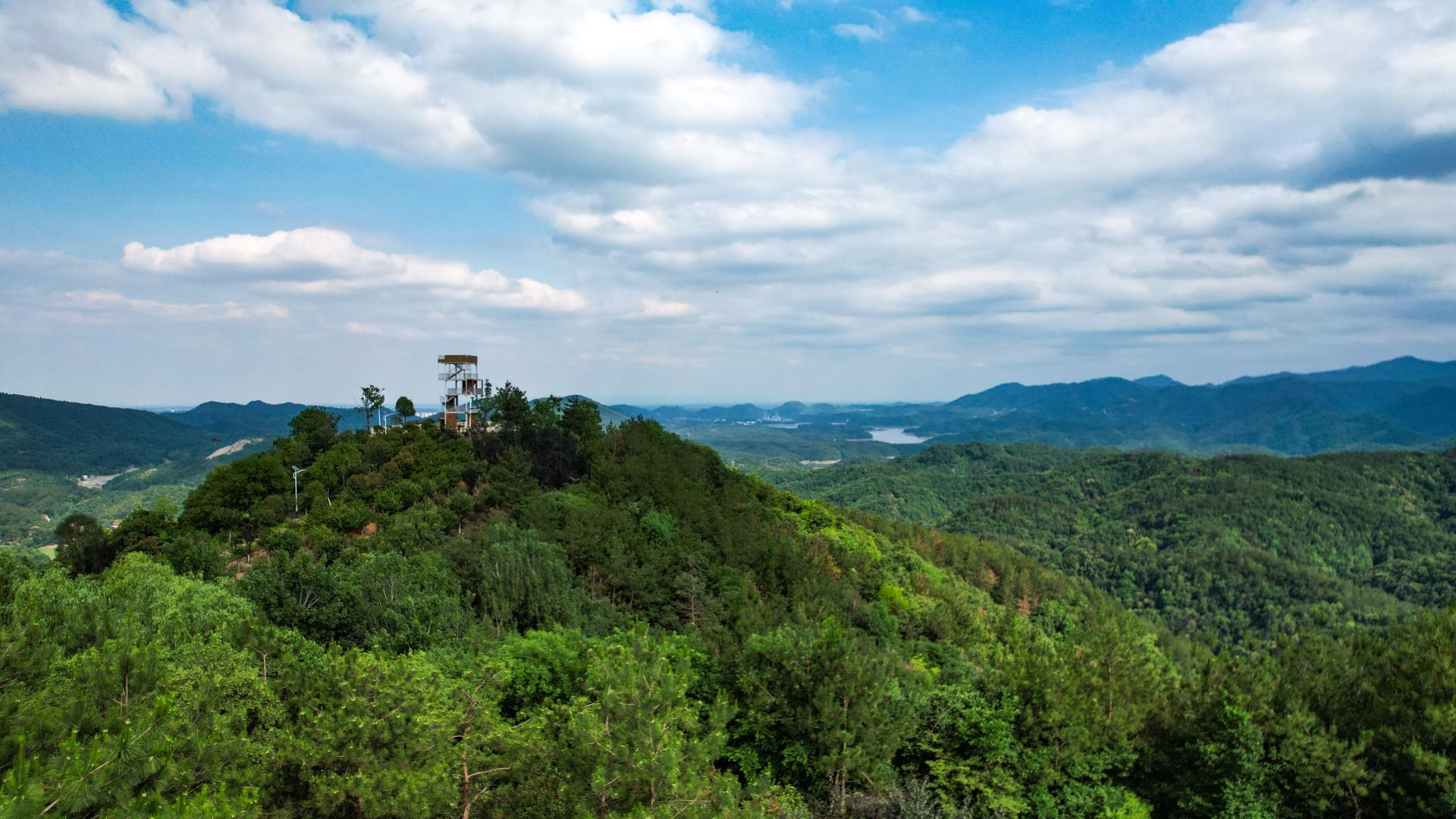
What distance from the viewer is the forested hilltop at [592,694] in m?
15.1

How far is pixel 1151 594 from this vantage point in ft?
512

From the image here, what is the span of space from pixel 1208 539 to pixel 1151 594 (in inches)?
1716

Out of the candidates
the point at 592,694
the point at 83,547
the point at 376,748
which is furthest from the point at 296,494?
the point at 376,748

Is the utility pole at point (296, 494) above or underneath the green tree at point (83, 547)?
above

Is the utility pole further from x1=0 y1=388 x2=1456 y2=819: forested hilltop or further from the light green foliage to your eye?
the light green foliage

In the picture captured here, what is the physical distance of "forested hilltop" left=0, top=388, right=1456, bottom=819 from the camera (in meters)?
15.1

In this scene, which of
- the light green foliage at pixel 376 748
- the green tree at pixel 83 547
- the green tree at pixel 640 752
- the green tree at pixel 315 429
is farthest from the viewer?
the green tree at pixel 315 429

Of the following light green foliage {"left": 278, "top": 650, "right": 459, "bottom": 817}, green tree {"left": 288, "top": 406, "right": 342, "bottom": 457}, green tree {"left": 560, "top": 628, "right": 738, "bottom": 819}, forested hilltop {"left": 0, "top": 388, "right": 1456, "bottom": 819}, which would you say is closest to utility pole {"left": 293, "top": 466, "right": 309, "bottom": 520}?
forested hilltop {"left": 0, "top": 388, "right": 1456, "bottom": 819}

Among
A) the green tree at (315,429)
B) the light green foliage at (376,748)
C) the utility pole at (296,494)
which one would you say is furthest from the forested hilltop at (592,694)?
the green tree at (315,429)

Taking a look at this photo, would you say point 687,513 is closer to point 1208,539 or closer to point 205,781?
point 205,781

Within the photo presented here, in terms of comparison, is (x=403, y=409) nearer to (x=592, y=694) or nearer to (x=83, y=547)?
(x=83, y=547)

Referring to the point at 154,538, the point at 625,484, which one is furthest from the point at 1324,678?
the point at 154,538

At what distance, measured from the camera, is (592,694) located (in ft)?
69.8

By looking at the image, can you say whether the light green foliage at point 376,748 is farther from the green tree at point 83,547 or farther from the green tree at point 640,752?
the green tree at point 83,547
